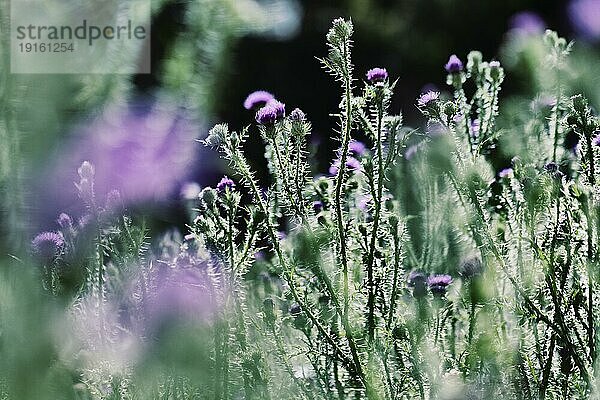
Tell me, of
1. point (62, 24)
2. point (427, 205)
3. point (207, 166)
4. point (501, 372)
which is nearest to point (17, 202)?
point (62, 24)

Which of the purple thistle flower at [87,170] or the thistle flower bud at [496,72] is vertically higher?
the thistle flower bud at [496,72]

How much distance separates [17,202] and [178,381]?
0.22m

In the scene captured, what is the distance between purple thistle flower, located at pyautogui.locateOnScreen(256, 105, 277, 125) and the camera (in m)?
0.59

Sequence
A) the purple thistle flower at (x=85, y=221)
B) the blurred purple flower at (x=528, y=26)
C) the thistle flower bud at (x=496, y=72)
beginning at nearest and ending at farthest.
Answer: the purple thistle flower at (x=85, y=221) → the thistle flower bud at (x=496, y=72) → the blurred purple flower at (x=528, y=26)

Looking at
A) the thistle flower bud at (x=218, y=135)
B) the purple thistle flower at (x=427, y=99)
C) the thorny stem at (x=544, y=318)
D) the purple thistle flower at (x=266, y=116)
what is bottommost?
the thorny stem at (x=544, y=318)

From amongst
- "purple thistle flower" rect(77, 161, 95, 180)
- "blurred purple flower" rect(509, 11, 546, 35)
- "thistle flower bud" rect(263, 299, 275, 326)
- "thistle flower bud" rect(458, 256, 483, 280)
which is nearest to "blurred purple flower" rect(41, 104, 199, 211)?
"purple thistle flower" rect(77, 161, 95, 180)

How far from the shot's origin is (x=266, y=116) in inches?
23.2

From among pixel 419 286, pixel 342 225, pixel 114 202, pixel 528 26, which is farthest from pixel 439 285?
pixel 528 26

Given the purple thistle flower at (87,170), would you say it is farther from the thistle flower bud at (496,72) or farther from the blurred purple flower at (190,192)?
the thistle flower bud at (496,72)

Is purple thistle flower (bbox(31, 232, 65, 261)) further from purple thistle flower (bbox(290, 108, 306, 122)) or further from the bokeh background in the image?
purple thistle flower (bbox(290, 108, 306, 122))

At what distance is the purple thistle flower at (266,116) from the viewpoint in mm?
586
